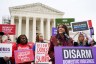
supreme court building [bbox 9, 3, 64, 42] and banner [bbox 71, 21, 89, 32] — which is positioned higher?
supreme court building [bbox 9, 3, 64, 42]

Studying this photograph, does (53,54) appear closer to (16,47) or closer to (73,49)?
(73,49)

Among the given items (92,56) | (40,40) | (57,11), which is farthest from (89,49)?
(57,11)

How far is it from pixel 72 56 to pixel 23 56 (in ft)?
7.45

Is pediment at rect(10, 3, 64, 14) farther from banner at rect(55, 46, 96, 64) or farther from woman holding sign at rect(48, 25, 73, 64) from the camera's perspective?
banner at rect(55, 46, 96, 64)

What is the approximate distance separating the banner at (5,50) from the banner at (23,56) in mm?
→ 212

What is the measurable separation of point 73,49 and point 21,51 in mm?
2281

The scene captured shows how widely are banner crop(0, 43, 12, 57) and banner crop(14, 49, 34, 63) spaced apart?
21 cm

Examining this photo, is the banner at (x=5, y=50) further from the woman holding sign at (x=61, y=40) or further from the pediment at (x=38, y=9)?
the pediment at (x=38, y=9)

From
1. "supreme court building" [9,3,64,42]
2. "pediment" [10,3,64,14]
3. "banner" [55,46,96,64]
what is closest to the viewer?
"banner" [55,46,96,64]

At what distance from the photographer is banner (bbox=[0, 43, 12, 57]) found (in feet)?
25.2

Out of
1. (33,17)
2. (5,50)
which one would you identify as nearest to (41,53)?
(5,50)

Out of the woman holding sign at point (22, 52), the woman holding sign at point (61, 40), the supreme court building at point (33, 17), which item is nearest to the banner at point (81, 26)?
the woman holding sign at point (22, 52)

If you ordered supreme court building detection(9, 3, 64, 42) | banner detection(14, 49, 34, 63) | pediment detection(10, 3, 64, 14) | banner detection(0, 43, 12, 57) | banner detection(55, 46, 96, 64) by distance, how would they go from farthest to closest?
1. pediment detection(10, 3, 64, 14)
2. supreme court building detection(9, 3, 64, 42)
3. banner detection(0, 43, 12, 57)
4. banner detection(14, 49, 34, 63)
5. banner detection(55, 46, 96, 64)

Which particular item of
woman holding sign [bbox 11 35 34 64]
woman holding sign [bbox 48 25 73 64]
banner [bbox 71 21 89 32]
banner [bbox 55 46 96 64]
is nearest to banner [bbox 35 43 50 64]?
woman holding sign [bbox 11 35 34 64]
